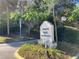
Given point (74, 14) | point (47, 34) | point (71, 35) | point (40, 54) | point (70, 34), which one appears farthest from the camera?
point (70, 34)

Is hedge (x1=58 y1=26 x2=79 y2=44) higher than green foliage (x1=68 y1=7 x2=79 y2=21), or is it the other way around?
green foliage (x1=68 y1=7 x2=79 y2=21)

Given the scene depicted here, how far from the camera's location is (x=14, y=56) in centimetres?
1659

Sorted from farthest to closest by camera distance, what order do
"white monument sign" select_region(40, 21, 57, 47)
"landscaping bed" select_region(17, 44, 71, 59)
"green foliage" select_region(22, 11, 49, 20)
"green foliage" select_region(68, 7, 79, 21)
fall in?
"green foliage" select_region(22, 11, 49, 20)
"green foliage" select_region(68, 7, 79, 21)
"white monument sign" select_region(40, 21, 57, 47)
"landscaping bed" select_region(17, 44, 71, 59)

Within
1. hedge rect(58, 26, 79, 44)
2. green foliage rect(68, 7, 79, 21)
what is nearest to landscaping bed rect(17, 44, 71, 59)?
green foliage rect(68, 7, 79, 21)

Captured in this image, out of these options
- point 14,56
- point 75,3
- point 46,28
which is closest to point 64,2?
point 75,3

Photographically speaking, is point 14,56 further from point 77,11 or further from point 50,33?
point 77,11

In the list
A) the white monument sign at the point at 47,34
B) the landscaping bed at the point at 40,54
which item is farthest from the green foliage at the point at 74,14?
the landscaping bed at the point at 40,54

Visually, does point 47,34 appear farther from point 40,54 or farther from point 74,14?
point 74,14

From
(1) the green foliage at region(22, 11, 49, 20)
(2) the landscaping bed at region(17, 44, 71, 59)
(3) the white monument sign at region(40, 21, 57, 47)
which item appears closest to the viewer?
(2) the landscaping bed at region(17, 44, 71, 59)

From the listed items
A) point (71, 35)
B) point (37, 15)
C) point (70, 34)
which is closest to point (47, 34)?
point (37, 15)

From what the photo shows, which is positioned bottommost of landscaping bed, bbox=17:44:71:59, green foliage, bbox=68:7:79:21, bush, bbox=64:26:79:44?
landscaping bed, bbox=17:44:71:59

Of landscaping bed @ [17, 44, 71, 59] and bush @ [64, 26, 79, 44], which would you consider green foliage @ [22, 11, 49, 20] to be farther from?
landscaping bed @ [17, 44, 71, 59]

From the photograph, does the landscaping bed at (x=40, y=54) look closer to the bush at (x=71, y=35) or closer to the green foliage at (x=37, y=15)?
the bush at (x=71, y=35)

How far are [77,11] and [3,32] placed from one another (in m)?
11.1
